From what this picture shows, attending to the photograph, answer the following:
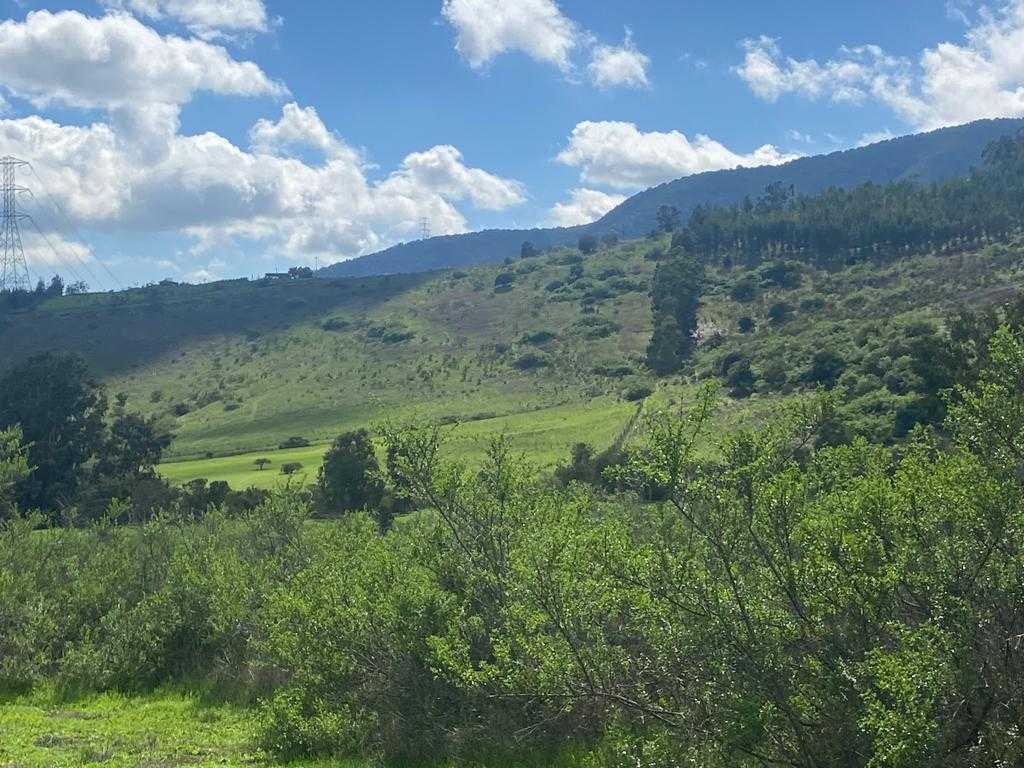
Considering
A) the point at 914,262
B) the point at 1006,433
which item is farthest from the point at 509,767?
the point at 914,262

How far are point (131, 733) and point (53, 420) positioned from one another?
60.3 metres

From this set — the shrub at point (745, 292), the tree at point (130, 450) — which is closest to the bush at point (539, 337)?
the shrub at point (745, 292)

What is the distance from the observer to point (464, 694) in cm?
1798

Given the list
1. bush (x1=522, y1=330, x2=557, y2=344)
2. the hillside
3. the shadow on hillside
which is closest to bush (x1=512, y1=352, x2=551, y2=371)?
the hillside

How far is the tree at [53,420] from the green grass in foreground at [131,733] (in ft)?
155

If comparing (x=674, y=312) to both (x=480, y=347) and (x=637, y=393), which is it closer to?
(x=480, y=347)

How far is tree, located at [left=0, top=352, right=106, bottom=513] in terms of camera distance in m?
68.1

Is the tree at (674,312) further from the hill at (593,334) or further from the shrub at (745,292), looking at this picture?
the shrub at (745,292)

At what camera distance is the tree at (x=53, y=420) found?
6812 cm

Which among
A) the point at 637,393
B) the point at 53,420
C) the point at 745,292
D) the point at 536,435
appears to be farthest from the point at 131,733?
the point at 745,292

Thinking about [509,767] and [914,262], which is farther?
[914,262]

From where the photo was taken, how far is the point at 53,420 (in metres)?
72.5

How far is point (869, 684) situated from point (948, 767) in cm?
142

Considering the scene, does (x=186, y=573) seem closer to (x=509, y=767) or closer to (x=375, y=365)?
(x=509, y=767)
